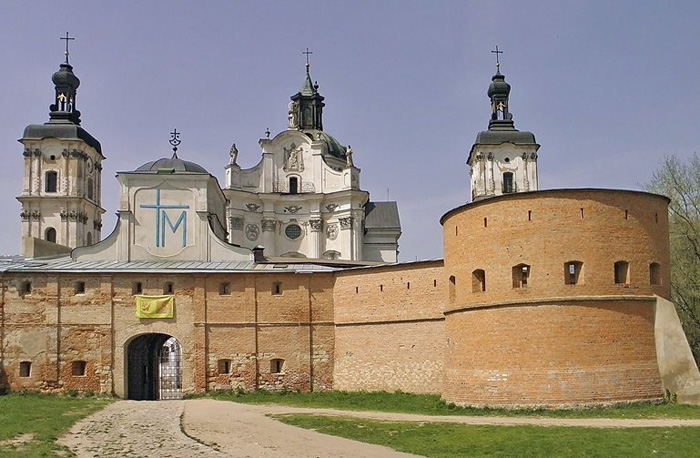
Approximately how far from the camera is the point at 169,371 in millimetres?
37688

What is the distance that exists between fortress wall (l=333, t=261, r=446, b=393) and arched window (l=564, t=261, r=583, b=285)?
5333 millimetres

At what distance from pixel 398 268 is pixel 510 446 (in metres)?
12.2

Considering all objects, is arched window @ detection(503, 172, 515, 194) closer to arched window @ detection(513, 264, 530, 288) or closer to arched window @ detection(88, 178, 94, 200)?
arched window @ detection(88, 178, 94, 200)

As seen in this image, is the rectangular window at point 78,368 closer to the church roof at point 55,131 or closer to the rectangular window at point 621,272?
the rectangular window at point 621,272

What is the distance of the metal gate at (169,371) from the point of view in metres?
31.4

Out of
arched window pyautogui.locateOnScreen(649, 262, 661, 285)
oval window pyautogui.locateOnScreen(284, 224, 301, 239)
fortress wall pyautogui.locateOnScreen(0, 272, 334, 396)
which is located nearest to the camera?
arched window pyautogui.locateOnScreen(649, 262, 661, 285)

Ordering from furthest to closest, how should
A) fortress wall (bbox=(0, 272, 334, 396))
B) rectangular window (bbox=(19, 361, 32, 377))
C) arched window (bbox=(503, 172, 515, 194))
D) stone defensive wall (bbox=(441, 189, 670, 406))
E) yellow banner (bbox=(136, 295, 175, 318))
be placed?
arched window (bbox=(503, 172, 515, 194)) < yellow banner (bbox=(136, 295, 175, 318)) < fortress wall (bbox=(0, 272, 334, 396)) < rectangular window (bbox=(19, 361, 32, 377)) < stone defensive wall (bbox=(441, 189, 670, 406))

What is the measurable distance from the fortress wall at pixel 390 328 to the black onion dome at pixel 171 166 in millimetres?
8038

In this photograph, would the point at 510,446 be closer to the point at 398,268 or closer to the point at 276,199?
the point at 398,268

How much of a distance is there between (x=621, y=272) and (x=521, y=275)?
2511 mm

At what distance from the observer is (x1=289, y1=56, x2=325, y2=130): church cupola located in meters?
57.3

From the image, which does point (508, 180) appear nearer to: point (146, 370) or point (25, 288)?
point (146, 370)

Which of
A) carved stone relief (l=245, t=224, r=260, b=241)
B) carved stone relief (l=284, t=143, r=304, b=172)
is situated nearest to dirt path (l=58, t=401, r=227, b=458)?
carved stone relief (l=245, t=224, r=260, b=241)

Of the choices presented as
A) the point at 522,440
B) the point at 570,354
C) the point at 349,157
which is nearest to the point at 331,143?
the point at 349,157
